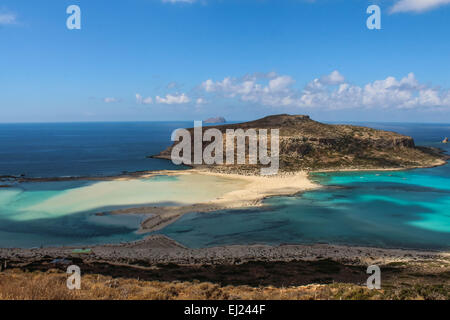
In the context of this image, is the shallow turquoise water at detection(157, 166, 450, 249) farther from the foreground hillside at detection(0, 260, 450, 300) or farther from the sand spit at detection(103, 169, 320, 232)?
the foreground hillside at detection(0, 260, 450, 300)

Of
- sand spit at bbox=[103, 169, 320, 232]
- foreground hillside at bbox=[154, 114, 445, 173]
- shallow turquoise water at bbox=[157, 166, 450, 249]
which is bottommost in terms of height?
shallow turquoise water at bbox=[157, 166, 450, 249]

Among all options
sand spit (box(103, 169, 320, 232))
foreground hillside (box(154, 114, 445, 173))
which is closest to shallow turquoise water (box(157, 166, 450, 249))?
sand spit (box(103, 169, 320, 232))

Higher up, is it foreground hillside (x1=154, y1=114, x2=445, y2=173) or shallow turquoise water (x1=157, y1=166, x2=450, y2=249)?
foreground hillside (x1=154, y1=114, x2=445, y2=173)

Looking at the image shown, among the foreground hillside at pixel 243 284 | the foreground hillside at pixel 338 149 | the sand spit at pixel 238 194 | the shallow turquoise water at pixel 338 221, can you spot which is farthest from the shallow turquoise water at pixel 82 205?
the foreground hillside at pixel 338 149

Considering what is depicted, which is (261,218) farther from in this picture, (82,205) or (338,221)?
(82,205)
